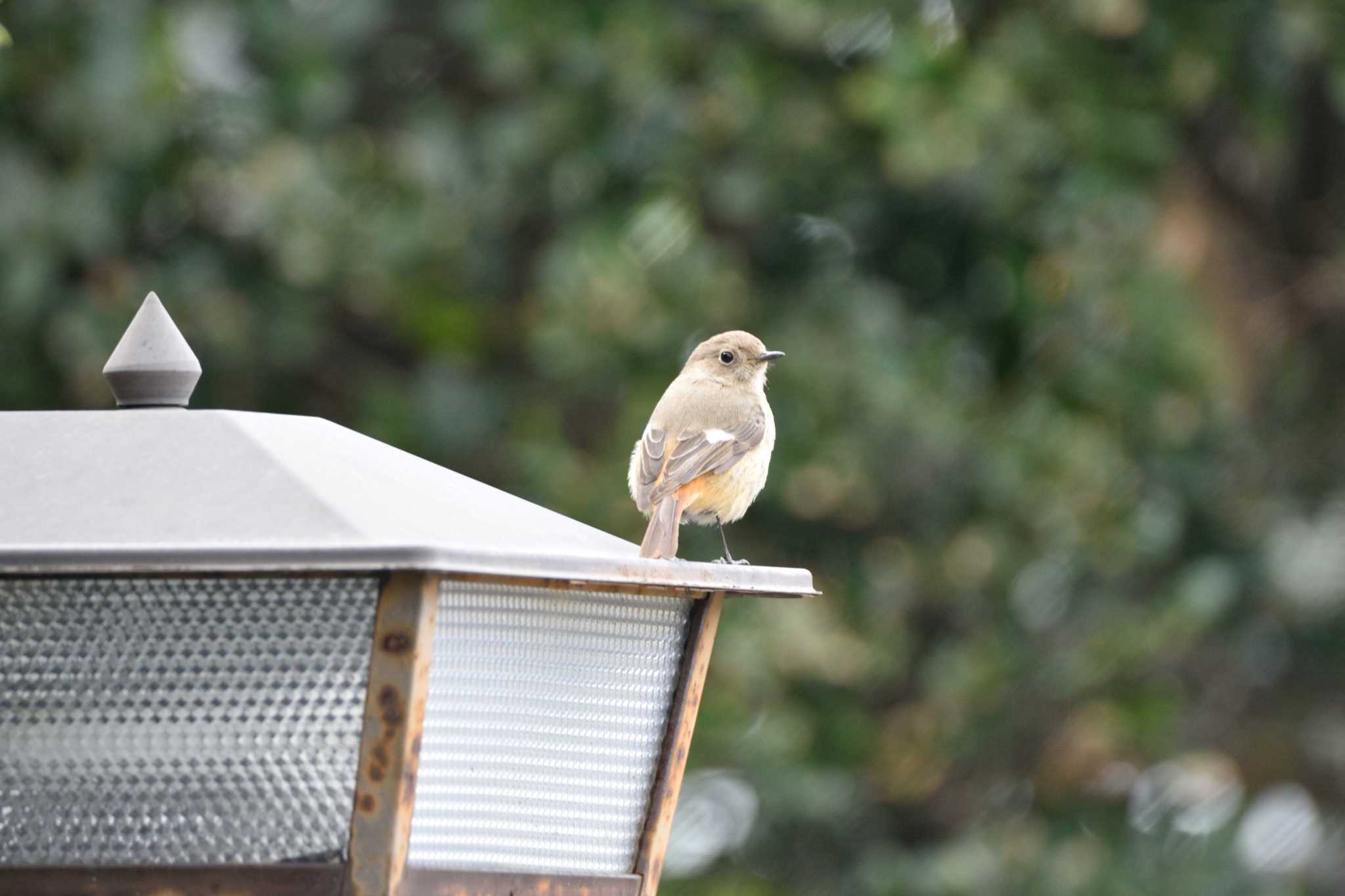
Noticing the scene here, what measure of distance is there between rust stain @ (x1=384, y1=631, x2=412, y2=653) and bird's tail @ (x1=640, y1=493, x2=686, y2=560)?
2770 mm

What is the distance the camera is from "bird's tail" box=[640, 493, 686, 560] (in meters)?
4.95

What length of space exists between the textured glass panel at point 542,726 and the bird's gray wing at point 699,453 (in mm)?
2527

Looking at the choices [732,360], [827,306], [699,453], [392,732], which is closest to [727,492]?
[699,453]

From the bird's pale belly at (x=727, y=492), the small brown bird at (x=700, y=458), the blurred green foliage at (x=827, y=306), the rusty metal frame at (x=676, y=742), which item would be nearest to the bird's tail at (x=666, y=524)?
the small brown bird at (x=700, y=458)

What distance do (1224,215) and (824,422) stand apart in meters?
2.64

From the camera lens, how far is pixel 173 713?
2.22 m

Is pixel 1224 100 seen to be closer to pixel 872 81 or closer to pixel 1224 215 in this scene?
pixel 1224 215

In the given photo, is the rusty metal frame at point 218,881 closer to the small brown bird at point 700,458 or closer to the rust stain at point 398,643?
the rust stain at point 398,643

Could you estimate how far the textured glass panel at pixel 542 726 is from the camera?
7.40 ft

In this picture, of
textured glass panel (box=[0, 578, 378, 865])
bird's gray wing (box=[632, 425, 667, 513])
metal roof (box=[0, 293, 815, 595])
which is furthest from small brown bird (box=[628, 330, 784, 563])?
textured glass panel (box=[0, 578, 378, 865])

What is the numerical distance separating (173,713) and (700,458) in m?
3.18

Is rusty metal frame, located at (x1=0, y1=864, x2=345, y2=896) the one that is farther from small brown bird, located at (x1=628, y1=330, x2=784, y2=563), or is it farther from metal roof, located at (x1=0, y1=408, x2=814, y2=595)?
small brown bird, located at (x1=628, y1=330, x2=784, y2=563)

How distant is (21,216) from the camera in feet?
22.6

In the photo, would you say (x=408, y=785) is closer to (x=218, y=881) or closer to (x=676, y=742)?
(x=218, y=881)
